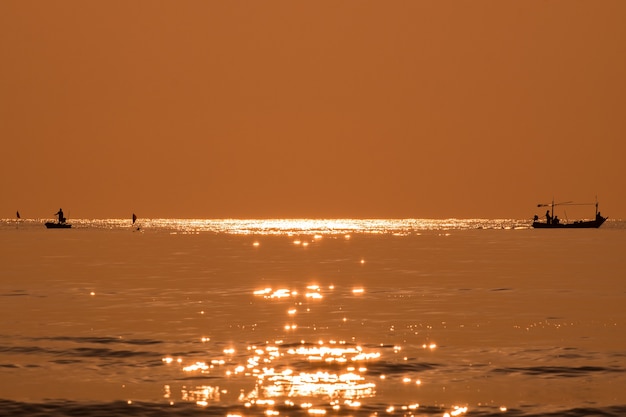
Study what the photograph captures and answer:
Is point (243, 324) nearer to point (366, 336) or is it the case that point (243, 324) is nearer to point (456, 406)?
point (366, 336)

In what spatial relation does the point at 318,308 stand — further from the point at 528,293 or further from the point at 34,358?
the point at 34,358

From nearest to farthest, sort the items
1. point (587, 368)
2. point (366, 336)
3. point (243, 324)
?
1. point (587, 368)
2. point (366, 336)
3. point (243, 324)

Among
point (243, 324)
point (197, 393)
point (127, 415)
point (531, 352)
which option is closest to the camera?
point (127, 415)

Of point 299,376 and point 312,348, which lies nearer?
point 299,376

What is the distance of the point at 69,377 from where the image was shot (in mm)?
29922

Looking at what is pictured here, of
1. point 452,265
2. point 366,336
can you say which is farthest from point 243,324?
point 452,265

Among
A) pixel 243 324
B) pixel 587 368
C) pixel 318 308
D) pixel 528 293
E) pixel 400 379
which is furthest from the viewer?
pixel 528 293

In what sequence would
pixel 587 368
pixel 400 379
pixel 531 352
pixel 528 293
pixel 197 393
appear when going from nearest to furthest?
pixel 197 393
pixel 400 379
pixel 587 368
pixel 531 352
pixel 528 293

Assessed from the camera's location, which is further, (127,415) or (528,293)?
(528,293)

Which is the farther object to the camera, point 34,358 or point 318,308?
point 318,308

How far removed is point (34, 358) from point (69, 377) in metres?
4.37

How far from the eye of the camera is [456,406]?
25.9 m

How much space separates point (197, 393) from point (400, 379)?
633cm

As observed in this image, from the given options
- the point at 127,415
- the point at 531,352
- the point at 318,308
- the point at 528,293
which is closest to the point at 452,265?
the point at 528,293
